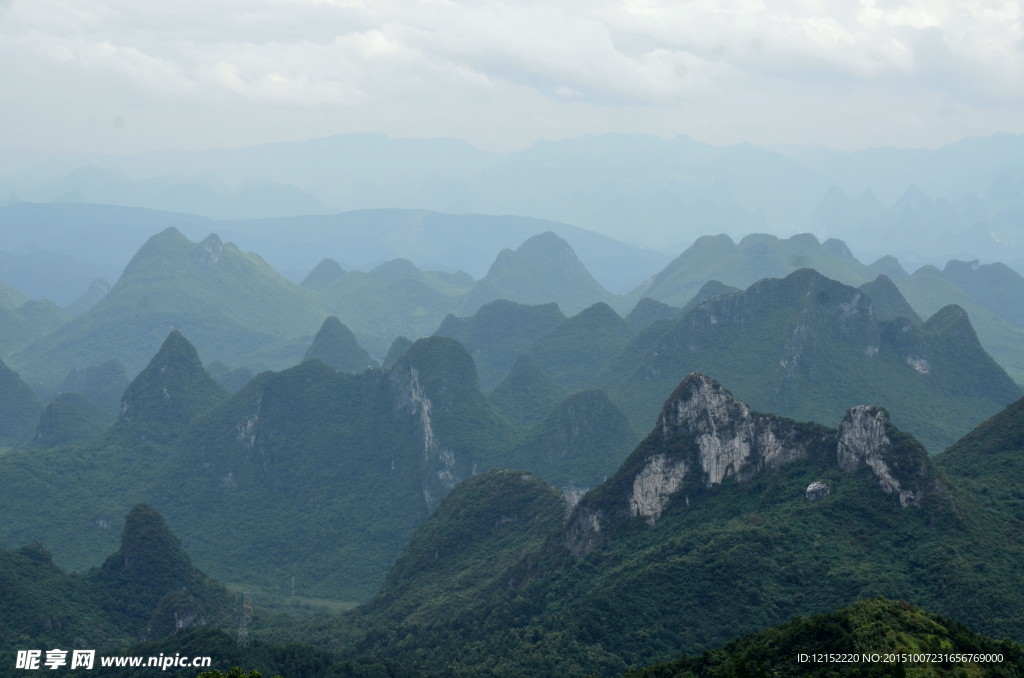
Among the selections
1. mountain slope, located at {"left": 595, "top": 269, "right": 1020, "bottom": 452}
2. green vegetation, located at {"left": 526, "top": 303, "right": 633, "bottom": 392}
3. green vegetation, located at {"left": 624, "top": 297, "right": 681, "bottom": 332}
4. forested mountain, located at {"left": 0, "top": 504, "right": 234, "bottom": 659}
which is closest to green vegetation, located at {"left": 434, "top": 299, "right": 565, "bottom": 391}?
green vegetation, located at {"left": 526, "top": 303, "right": 633, "bottom": 392}

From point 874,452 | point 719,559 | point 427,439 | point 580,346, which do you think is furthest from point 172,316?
point 874,452

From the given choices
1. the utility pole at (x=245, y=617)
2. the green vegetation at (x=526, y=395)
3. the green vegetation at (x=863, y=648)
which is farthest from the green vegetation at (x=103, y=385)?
the green vegetation at (x=863, y=648)

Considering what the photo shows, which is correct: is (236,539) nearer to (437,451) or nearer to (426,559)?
(437,451)

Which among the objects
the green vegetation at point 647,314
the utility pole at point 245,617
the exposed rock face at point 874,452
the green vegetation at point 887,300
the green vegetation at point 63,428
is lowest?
the utility pole at point 245,617

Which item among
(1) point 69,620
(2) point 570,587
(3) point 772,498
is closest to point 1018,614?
(3) point 772,498

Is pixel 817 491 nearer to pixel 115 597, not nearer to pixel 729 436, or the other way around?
pixel 729 436

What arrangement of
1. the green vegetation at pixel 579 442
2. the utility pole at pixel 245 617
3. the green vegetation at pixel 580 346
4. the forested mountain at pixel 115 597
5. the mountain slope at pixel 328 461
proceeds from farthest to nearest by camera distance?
the green vegetation at pixel 580 346, the green vegetation at pixel 579 442, the mountain slope at pixel 328 461, the forested mountain at pixel 115 597, the utility pole at pixel 245 617

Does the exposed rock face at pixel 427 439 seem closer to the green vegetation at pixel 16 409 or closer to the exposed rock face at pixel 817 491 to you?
the exposed rock face at pixel 817 491

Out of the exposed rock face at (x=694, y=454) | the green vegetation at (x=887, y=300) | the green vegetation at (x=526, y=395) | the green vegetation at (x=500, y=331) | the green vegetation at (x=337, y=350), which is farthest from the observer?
the green vegetation at (x=500, y=331)

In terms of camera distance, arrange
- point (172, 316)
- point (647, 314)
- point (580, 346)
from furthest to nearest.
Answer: point (172, 316)
point (647, 314)
point (580, 346)

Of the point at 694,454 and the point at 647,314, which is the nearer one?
the point at 694,454

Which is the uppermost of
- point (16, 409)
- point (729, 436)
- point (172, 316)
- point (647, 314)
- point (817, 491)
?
point (172, 316)
